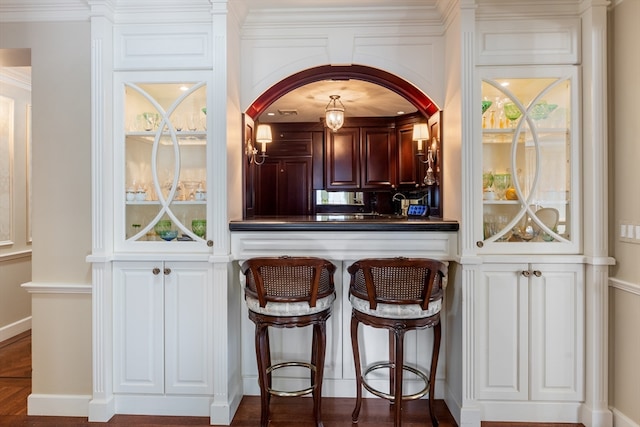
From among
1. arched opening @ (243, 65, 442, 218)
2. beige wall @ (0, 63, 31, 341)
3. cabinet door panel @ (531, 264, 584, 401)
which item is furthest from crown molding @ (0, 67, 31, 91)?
cabinet door panel @ (531, 264, 584, 401)

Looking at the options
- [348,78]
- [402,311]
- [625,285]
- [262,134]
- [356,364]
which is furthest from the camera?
[262,134]

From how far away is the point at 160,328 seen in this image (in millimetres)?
2293

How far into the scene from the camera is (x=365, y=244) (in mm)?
2283

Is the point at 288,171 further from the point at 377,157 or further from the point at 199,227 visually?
the point at 199,227

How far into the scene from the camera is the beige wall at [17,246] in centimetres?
359

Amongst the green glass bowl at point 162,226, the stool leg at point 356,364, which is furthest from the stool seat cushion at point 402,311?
the green glass bowl at point 162,226

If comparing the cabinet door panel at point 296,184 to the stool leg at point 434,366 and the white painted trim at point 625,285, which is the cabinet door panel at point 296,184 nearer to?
the stool leg at point 434,366

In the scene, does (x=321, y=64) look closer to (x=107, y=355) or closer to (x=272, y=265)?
(x=272, y=265)

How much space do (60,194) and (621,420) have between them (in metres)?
3.62

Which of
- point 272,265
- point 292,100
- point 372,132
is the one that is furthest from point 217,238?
point 372,132

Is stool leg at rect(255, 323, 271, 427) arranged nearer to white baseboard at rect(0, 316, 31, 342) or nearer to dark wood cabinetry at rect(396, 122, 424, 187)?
white baseboard at rect(0, 316, 31, 342)

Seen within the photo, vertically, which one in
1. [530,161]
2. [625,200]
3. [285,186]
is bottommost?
[625,200]

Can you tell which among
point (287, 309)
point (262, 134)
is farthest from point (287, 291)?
point (262, 134)

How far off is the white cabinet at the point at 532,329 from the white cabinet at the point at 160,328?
5.65 feet
